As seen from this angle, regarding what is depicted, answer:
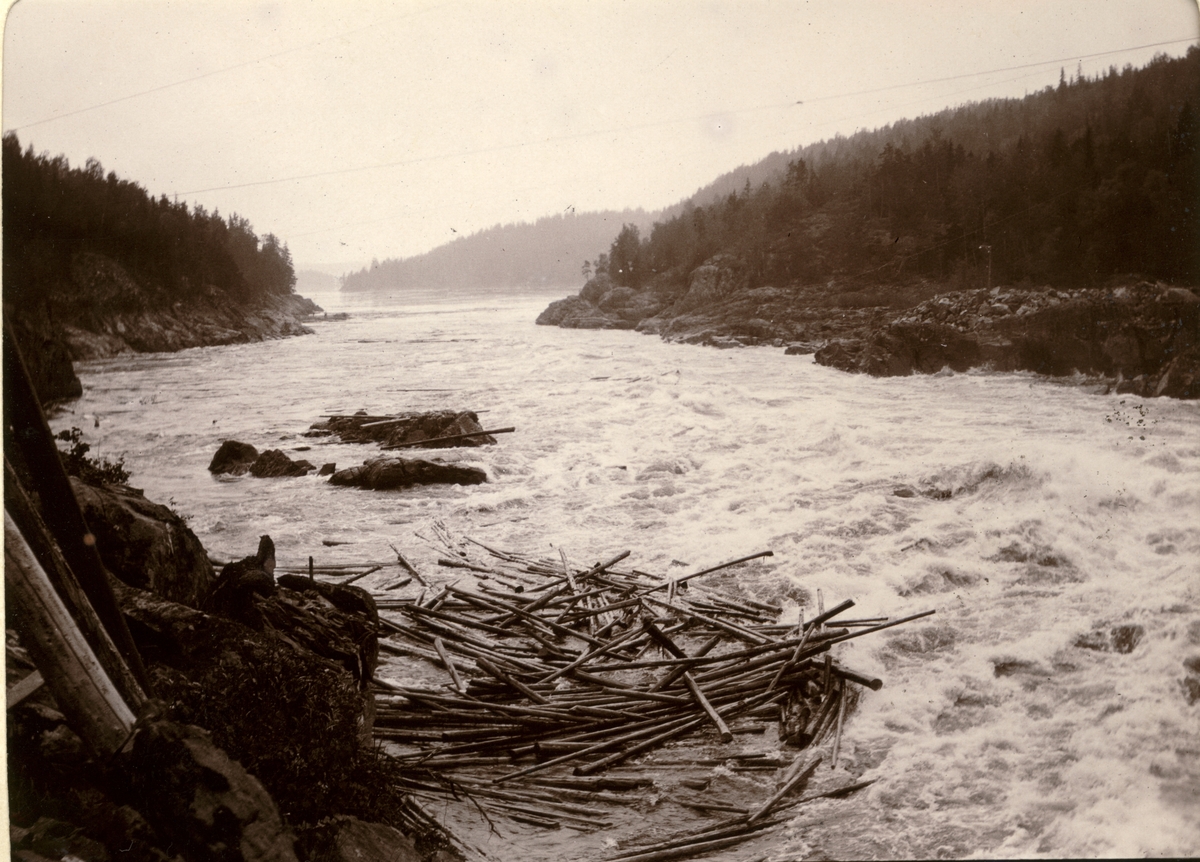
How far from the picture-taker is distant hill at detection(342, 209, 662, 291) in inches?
237

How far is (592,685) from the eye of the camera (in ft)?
13.9

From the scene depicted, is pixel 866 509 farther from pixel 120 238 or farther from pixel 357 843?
pixel 120 238

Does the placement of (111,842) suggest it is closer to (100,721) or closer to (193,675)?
(100,721)

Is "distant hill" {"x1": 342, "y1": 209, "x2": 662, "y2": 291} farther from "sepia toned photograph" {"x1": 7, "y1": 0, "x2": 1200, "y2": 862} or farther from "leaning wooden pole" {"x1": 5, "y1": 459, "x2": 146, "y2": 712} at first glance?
"leaning wooden pole" {"x1": 5, "y1": 459, "x2": 146, "y2": 712}

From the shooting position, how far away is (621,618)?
4883mm

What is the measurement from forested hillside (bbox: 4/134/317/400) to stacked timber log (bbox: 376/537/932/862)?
7.92 feet

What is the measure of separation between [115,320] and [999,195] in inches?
255

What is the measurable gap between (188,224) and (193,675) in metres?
3.43

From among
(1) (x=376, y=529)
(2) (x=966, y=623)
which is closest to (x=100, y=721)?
(1) (x=376, y=529)

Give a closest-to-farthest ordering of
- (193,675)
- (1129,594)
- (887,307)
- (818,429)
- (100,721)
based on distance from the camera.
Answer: (100,721)
(193,675)
(1129,594)
(818,429)
(887,307)

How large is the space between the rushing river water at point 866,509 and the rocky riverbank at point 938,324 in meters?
0.19

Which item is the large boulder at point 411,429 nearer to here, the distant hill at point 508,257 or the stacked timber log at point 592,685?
the stacked timber log at point 592,685

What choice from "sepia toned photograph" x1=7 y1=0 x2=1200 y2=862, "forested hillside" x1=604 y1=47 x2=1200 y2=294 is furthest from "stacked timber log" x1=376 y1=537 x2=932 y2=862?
"forested hillside" x1=604 y1=47 x2=1200 y2=294

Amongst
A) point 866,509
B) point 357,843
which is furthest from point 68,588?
point 866,509
